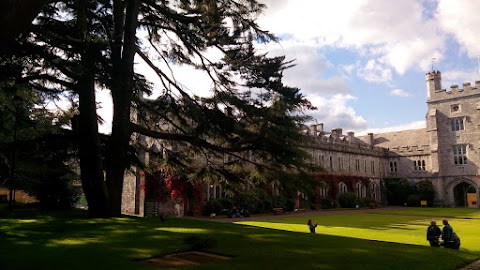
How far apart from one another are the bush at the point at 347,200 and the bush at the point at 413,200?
7418 millimetres

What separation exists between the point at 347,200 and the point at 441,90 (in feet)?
56.8

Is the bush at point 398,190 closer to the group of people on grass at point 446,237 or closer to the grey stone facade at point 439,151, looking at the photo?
the grey stone facade at point 439,151

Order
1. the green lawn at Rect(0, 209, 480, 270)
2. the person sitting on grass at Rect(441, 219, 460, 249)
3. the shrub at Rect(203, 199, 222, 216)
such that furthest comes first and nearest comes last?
1. the shrub at Rect(203, 199, 222, 216)
2. the person sitting on grass at Rect(441, 219, 460, 249)
3. the green lawn at Rect(0, 209, 480, 270)

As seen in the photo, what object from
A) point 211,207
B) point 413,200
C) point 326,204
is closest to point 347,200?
point 326,204

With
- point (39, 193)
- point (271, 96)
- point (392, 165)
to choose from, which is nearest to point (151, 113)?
point (271, 96)

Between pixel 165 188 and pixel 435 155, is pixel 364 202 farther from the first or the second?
pixel 165 188

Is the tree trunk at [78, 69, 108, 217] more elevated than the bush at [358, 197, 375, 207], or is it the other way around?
the tree trunk at [78, 69, 108, 217]

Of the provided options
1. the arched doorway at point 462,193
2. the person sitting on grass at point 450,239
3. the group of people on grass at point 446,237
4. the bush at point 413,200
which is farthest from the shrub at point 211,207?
the arched doorway at point 462,193

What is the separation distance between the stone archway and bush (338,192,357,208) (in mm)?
11530

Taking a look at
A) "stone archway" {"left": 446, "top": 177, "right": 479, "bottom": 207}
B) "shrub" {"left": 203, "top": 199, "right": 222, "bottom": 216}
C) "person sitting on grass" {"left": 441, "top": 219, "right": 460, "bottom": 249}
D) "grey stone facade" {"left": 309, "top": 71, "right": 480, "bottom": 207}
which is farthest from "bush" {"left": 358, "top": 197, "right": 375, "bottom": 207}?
"person sitting on grass" {"left": 441, "top": 219, "right": 460, "bottom": 249}

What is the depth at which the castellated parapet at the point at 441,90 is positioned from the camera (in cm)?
4356

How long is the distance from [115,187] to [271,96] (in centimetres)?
635

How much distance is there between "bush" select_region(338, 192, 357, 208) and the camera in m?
41.6

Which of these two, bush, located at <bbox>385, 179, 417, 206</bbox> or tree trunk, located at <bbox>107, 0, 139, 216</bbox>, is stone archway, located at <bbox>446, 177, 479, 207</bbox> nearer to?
bush, located at <bbox>385, 179, 417, 206</bbox>
